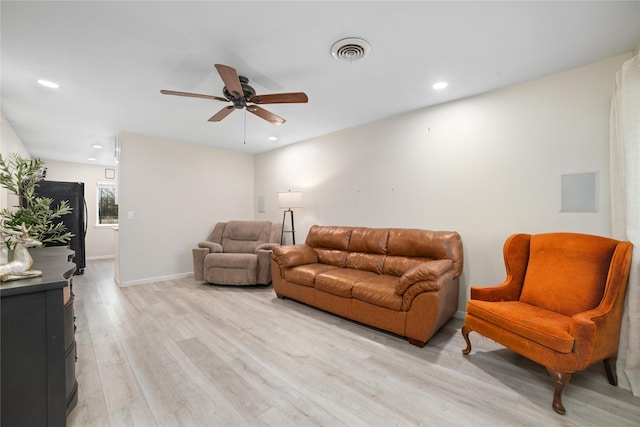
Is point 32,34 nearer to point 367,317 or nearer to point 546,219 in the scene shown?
point 367,317

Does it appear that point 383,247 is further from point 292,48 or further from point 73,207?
point 73,207

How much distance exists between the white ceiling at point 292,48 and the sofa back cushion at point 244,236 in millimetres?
2207

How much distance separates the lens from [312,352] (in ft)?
7.41

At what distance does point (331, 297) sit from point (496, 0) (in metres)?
2.81

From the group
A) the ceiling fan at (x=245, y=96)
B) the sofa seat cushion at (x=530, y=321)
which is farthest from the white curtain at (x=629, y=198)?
the ceiling fan at (x=245, y=96)

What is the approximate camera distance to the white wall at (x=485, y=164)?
2.29m

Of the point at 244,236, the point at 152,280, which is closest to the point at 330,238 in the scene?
the point at 244,236

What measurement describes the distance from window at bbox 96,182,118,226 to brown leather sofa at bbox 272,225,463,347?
601 cm

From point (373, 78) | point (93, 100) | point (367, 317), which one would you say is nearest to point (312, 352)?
point (367, 317)

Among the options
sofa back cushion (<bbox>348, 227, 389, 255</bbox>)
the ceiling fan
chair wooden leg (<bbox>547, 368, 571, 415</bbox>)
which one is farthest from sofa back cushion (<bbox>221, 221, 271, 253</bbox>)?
chair wooden leg (<bbox>547, 368, 571, 415</bbox>)

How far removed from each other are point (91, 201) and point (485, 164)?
8610 millimetres

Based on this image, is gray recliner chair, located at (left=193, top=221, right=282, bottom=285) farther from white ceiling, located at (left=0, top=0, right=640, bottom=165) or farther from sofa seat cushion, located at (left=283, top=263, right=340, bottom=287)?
white ceiling, located at (left=0, top=0, right=640, bottom=165)

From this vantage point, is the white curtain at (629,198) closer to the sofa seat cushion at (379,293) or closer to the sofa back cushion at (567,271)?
the sofa back cushion at (567,271)

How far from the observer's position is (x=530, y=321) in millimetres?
1779
